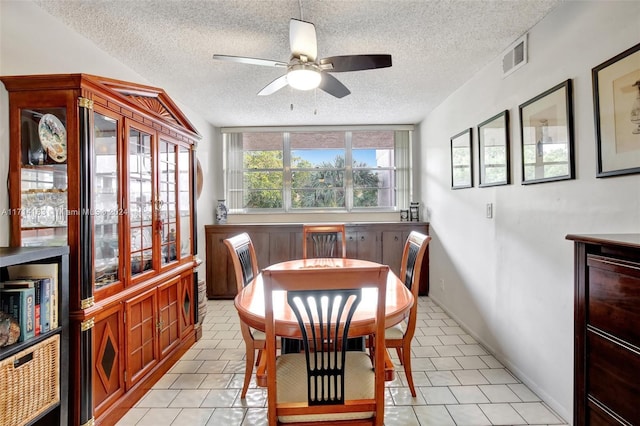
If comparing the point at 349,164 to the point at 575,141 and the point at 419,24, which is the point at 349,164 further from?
the point at 575,141

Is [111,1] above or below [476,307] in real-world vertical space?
above

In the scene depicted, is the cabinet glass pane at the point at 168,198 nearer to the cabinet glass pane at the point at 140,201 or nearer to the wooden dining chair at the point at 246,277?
the cabinet glass pane at the point at 140,201

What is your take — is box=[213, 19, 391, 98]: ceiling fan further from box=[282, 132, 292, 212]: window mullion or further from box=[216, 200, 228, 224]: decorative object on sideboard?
box=[216, 200, 228, 224]: decorative object on sideboard

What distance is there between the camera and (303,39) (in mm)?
1807

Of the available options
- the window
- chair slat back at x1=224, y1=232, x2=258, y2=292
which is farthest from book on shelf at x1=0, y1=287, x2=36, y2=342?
the window

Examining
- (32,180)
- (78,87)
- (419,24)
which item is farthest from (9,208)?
(419,24)

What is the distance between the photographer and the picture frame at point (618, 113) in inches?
56.1

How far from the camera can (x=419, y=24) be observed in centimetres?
206

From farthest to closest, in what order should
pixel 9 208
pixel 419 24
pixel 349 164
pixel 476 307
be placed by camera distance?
1. pixel 349 164
2. pixel 476 307
3. pixel 419 24
4. pixel 9 208

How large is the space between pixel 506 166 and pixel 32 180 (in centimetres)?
307

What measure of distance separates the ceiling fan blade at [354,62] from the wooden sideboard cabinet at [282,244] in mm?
2547

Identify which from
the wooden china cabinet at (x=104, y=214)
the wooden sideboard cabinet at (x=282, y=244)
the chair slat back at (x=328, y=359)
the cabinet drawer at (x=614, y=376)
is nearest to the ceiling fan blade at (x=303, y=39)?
the wooden china cabinet at (x=104, y=214)

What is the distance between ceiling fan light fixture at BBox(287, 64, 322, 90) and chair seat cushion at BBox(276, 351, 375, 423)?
1.61m

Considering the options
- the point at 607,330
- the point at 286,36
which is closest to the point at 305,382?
the point at 607,330
